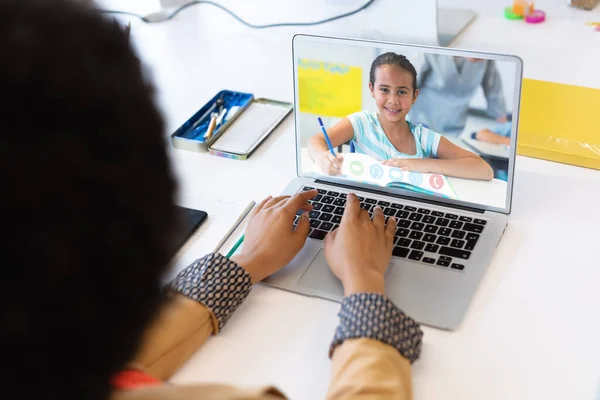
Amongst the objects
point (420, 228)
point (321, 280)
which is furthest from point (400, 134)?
point (321, 280)

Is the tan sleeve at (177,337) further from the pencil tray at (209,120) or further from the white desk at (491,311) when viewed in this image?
the pencil tray at (209,120)

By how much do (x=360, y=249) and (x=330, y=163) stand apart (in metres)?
0.21

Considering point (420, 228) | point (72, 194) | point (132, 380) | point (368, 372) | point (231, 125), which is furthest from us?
point (231, 125)

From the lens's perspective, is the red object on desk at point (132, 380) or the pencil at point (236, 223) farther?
the pencil at point (236, 223)

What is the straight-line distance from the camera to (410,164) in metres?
0.98

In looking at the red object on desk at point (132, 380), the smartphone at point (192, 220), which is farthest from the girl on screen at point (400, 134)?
the red object on desk at point (132, 380)

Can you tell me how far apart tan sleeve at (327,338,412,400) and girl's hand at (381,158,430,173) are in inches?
12.8

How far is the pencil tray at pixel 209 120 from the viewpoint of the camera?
1190mm

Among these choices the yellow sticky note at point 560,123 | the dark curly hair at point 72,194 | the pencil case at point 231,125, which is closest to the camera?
the dark curly hair at point 72,194

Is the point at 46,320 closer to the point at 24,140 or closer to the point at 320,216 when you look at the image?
the point at 24,140

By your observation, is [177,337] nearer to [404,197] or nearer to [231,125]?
[404,197]

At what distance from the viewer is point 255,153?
1177 mm

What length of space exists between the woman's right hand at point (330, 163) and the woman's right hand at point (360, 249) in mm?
94

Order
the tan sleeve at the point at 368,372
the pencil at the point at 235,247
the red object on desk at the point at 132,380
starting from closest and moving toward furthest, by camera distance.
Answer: the red object on desk at the point at 132,380 < the tan sleeve at the point at 368,372 < the pencil at the point at 235,247
